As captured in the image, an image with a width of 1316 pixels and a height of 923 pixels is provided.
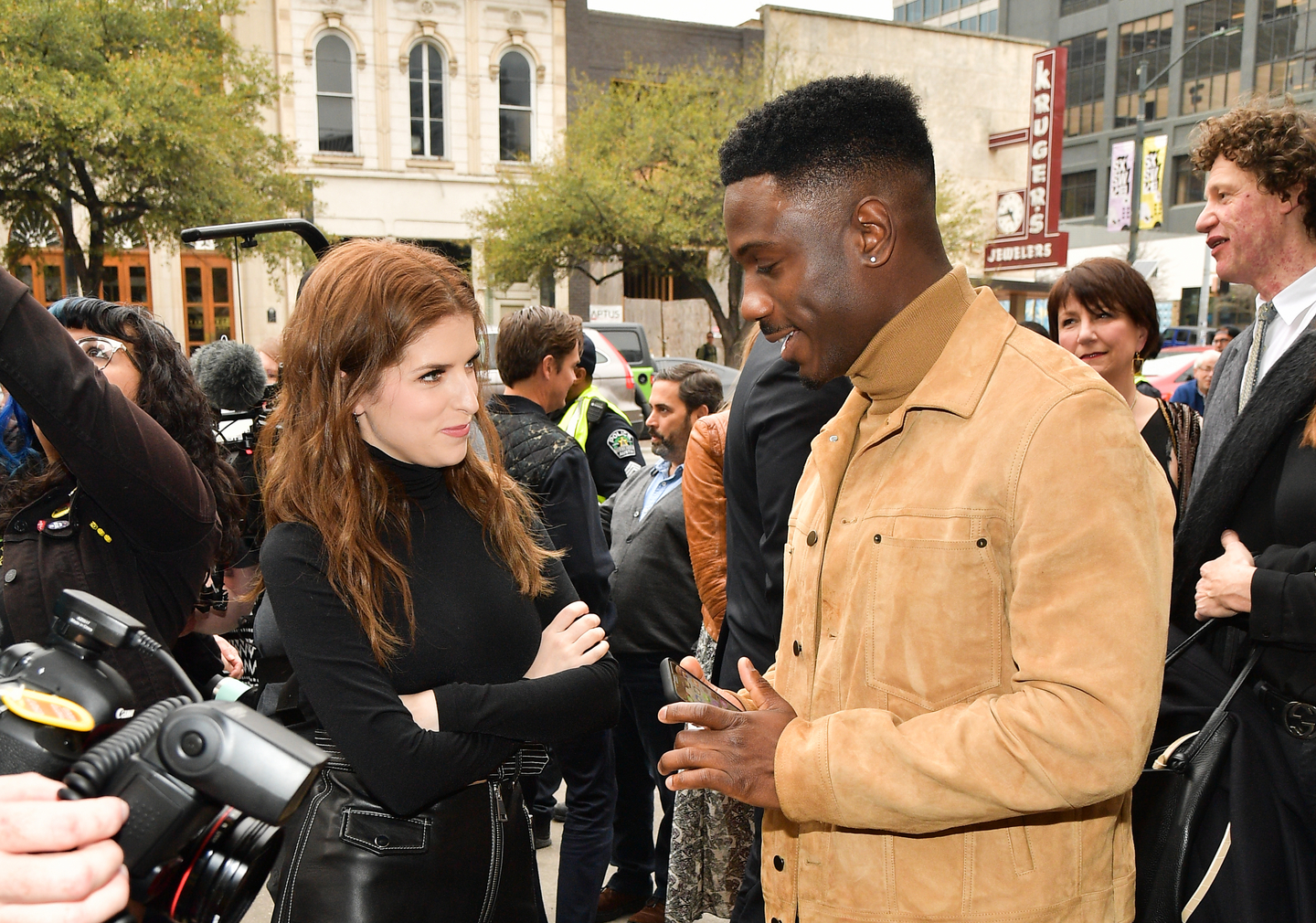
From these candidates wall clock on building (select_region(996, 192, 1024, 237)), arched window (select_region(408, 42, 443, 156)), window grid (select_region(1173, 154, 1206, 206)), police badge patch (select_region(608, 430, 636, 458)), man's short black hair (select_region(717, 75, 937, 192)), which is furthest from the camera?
window grid (select_region(1173, 154, 1206, 206))

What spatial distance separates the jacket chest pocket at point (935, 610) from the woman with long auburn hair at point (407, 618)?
2.85ft

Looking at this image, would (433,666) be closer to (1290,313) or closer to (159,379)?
(159,379)

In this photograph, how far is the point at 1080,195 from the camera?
5262 cm

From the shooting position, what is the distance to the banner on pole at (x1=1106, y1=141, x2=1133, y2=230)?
26312 mm

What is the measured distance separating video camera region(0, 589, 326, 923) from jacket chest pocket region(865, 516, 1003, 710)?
87 cm

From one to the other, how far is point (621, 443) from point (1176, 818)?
3.47m

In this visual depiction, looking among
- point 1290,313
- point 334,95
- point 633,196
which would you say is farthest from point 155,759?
point 334,95

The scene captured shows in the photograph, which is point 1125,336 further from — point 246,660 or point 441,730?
point 246,660

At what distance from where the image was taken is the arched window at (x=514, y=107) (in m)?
26.3

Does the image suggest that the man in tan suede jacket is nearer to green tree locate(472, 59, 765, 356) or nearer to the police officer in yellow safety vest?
the police officer in yellow safety vest

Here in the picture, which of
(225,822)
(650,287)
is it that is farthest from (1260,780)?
(650,287)

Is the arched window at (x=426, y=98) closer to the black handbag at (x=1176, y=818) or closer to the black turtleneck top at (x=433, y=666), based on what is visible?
the black turtleneck top at (x=433, y=666)

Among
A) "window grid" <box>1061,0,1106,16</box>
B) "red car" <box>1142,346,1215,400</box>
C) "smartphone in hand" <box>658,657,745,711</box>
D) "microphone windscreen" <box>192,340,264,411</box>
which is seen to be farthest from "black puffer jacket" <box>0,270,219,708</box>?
"window grid" <box>1061,0,1106,16</box>

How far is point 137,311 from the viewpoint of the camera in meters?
2.89
